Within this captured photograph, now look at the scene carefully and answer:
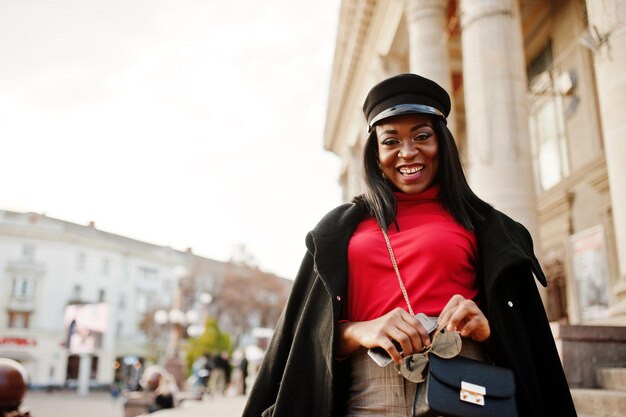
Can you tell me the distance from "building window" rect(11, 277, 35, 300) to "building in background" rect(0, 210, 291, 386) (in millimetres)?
86

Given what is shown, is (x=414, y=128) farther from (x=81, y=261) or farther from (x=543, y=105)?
(x=81, y=261)

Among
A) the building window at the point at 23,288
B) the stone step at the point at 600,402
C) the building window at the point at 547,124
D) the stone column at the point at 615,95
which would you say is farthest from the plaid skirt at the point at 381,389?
the building window at the point at 23,288

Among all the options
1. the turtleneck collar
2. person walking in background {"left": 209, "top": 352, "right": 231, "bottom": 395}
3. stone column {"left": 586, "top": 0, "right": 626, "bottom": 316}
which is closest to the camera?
the turtleneck collar

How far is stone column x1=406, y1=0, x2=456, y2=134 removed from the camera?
35.6ft

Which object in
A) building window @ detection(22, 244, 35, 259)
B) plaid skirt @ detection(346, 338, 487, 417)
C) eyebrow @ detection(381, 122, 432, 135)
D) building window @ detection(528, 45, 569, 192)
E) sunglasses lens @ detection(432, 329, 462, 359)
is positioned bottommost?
plaid skirt @ detection(346, 338, 487, 417)

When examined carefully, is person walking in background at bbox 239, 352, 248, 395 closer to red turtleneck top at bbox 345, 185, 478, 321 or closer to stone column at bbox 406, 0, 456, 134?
stone column at bbox 406, 0, 456, 134

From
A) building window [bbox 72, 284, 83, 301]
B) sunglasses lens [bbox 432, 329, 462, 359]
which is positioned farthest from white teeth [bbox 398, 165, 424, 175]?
building window [bbox 72, 284, 83, 301]

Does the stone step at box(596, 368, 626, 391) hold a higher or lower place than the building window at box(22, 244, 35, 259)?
lower

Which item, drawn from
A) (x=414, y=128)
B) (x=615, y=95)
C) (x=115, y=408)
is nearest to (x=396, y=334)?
(x=414, y=128)

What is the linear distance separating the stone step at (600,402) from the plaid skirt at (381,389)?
123 inches

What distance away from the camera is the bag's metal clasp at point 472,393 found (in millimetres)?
1397

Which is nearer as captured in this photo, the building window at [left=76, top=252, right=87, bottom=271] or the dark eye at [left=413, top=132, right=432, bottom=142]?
the dark eye at [left=413, top=132, right=432, bottom=142]

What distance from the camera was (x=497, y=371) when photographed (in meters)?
1.46

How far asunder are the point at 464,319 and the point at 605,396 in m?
3.37
